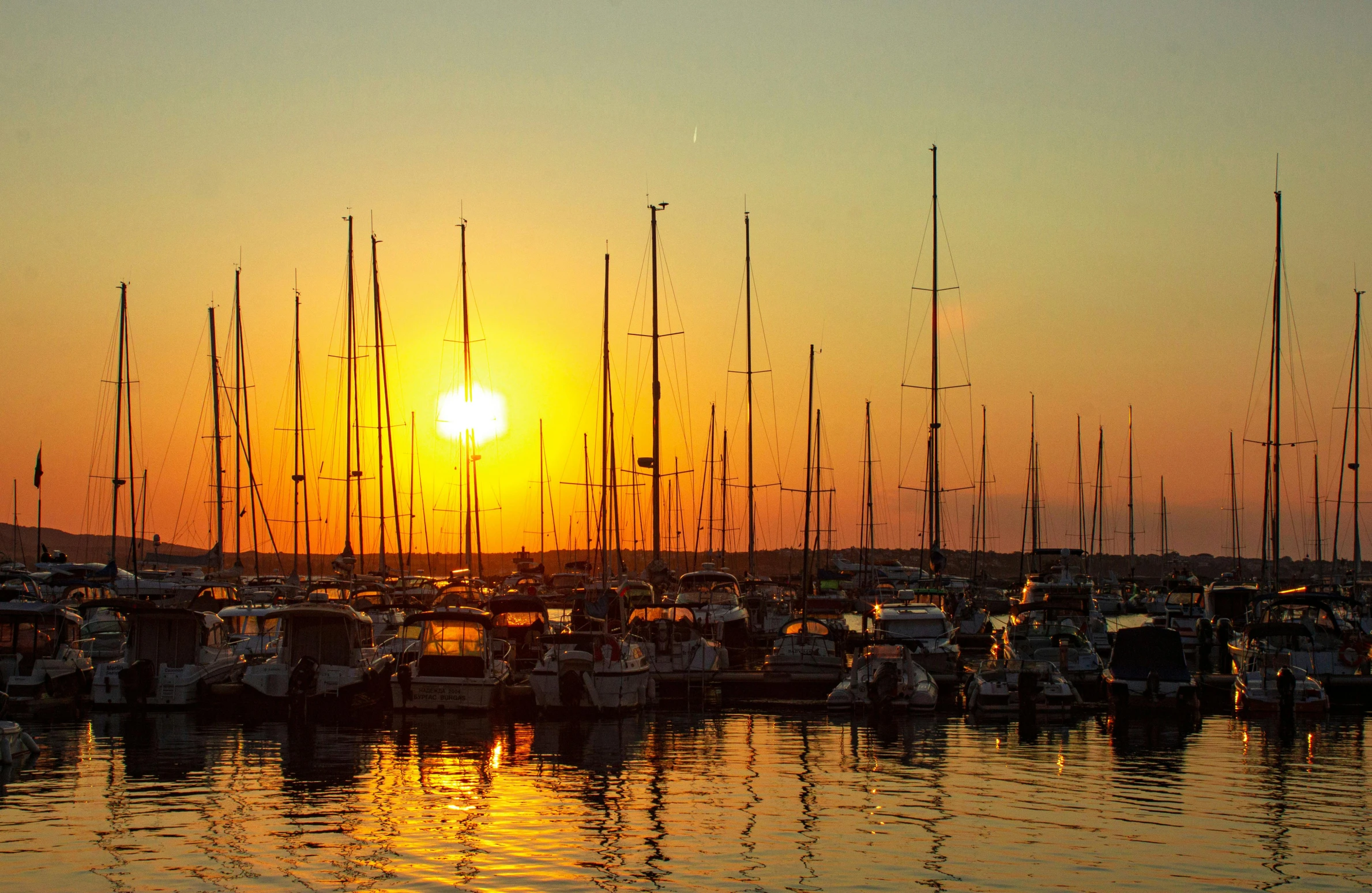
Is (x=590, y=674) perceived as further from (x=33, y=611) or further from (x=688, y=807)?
(x=33, y=611)

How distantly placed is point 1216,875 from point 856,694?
17.5m

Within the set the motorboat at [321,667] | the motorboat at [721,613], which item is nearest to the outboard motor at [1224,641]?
the motorboat at [721,613]

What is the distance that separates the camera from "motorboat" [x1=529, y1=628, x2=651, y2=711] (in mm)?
34469

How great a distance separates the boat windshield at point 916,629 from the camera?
146 feet

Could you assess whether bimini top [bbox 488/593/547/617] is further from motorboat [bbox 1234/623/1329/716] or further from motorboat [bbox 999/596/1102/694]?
motorboat [bbox 1234/623/1329/716]

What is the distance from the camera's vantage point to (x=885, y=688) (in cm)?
3425

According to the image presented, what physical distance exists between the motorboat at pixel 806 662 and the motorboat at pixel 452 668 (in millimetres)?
8919

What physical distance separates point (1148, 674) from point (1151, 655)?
31.0 inches

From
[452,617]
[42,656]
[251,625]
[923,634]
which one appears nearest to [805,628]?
[923,634]

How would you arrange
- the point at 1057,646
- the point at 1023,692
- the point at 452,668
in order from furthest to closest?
the point at 1057,646
the point at 452,668
the point at 1023,692

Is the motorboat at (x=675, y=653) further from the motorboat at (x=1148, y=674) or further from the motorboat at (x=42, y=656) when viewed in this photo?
the motorboat at (x=42, y=656)

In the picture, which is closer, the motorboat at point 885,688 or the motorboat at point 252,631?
the motorboat at point 885,688

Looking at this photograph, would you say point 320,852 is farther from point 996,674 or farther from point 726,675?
point 726,675

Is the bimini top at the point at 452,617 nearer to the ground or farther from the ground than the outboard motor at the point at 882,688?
farther from the ground
